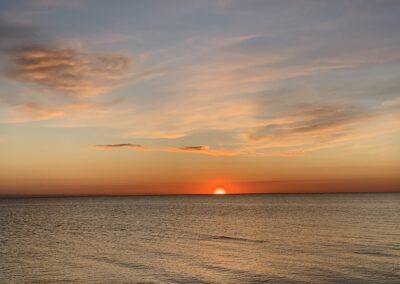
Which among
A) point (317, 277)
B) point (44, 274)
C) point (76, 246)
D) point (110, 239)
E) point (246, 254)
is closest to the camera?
point (317, 277)

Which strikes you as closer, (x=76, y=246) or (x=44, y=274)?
(x=44, y=274)

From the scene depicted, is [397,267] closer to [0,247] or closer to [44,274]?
[44,274]

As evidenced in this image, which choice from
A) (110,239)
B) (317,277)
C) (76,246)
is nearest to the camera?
(317,277)

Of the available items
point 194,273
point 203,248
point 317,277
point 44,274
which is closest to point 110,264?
point 44,274

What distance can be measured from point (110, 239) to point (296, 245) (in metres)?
22.6

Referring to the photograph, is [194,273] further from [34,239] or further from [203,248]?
[34,239]

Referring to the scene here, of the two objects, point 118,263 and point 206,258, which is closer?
point 118,263

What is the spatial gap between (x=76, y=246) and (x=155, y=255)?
11.7 metres

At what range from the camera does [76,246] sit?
47.2 m

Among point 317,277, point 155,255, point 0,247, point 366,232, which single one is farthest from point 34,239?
point 366,232

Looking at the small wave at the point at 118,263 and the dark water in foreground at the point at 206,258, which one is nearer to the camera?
the dark water in foreground at the point at 206,258

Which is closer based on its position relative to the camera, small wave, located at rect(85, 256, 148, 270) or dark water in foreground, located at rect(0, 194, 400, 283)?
dark water in foreground, located at rect(0, 194, 400, 283)

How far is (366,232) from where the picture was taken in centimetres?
5603

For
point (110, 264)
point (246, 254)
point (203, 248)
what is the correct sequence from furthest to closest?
point (203, 248), point (246, 254), point (110, 264)
